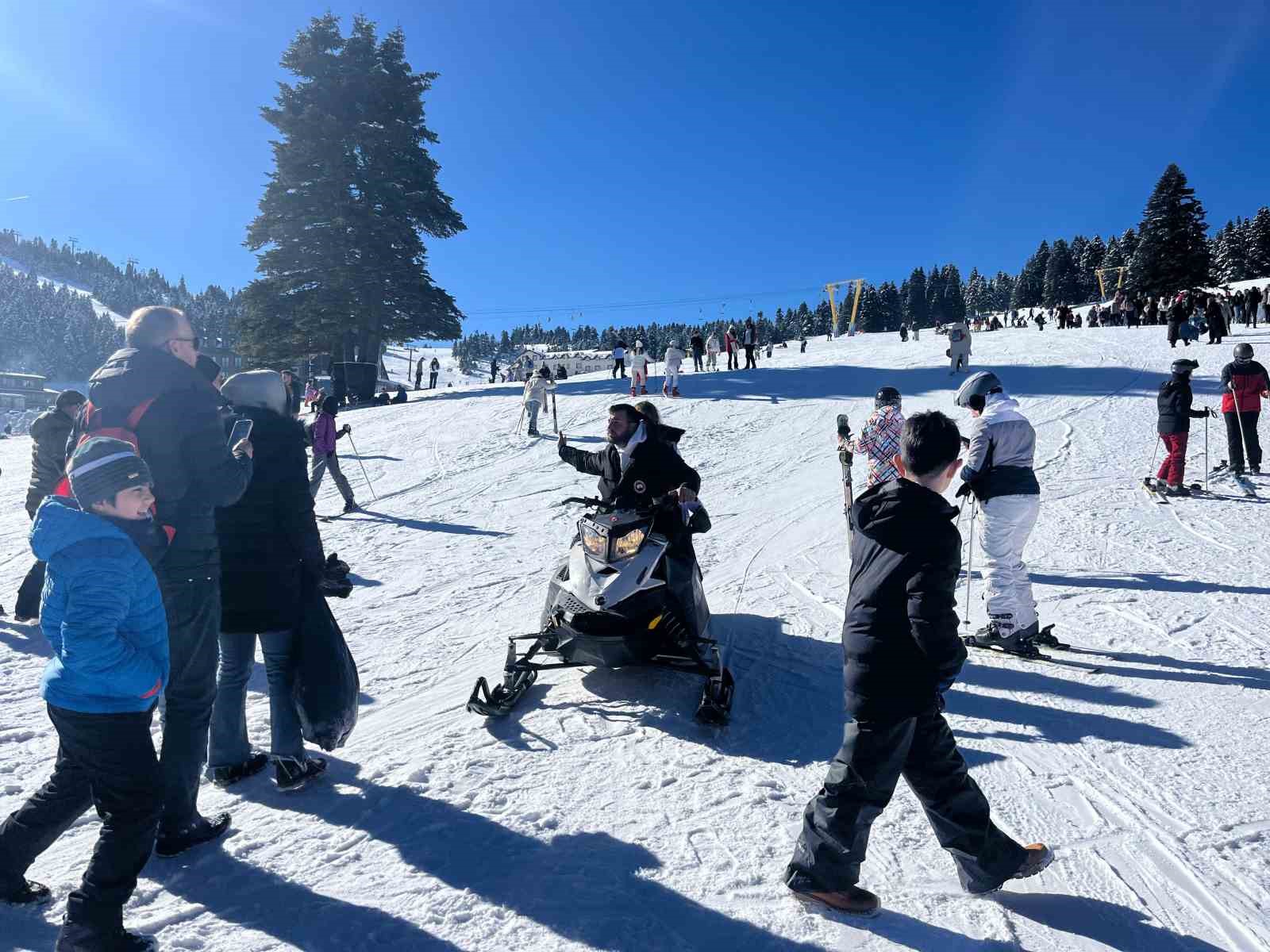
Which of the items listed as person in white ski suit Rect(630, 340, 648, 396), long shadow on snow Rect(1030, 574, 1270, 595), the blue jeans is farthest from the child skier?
person in white ski suit Rect(630, 340, 648, 396)

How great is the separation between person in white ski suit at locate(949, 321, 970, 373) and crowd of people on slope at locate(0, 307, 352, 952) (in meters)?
22.7

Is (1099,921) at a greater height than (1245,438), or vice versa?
(1245,438)

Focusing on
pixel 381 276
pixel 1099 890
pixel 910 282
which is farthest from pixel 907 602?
pixel 910 282

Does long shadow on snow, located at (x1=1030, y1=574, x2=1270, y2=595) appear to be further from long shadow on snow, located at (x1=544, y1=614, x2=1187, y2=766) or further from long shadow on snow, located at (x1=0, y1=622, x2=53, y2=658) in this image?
long shadow on snow, located at (x1=0, y1=622, x2=53, y2=658)

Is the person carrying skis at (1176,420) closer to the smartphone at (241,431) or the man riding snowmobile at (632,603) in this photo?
the man riding snowmobile at (632,603)

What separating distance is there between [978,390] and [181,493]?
17.9ft

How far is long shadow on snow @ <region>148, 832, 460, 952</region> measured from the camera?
2.67 meters

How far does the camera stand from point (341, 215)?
3269 cm

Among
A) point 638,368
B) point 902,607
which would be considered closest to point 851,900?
point 902,607

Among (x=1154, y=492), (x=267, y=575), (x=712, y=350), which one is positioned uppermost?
(x=712, y=350)

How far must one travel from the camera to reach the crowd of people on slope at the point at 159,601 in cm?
248

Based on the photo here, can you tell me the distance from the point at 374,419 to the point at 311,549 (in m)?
19.1

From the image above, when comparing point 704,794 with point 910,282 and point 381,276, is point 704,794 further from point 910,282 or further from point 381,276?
point 910,282

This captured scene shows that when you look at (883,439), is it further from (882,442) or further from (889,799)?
(889,799)
